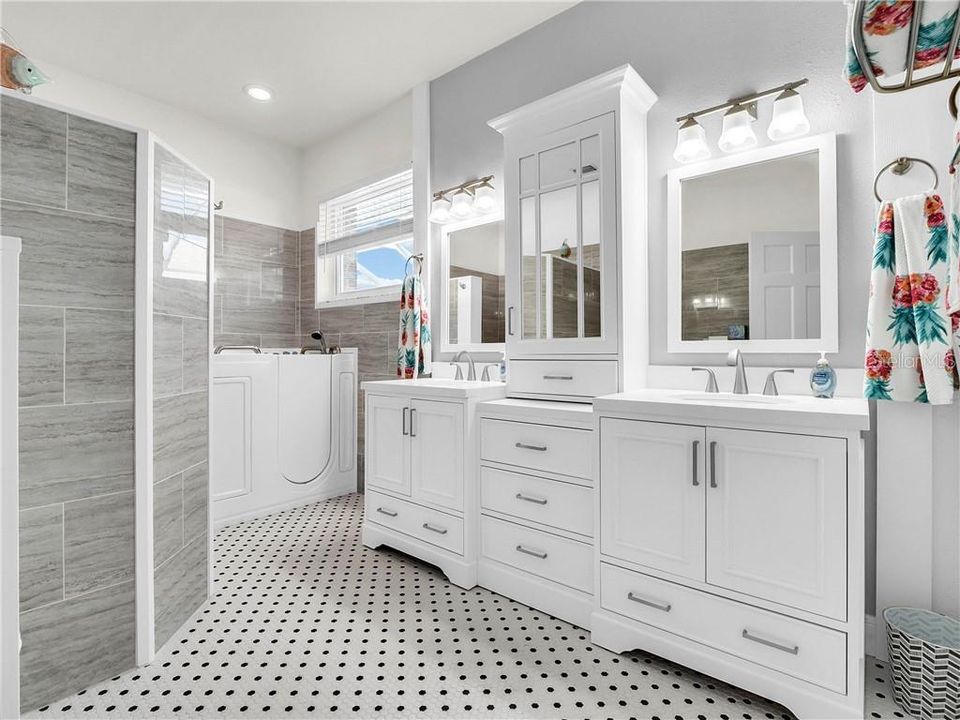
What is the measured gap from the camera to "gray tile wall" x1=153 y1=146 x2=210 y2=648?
1.67m

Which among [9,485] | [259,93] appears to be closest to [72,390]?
[9,485]

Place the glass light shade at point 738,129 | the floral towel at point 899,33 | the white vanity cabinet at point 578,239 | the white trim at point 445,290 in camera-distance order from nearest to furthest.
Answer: the floral towel at point 899,33 < the glass light shade at point 738,129 < the white vanity cabinet at point 578,239 < the white trim at point 445,290

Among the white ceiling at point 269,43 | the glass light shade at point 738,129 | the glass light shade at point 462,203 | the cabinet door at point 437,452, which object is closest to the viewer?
the glass light shade at point 738,129

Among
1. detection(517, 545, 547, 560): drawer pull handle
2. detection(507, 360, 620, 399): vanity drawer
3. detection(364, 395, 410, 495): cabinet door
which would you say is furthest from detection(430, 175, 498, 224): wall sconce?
detection(517, 545, 547, 560): drawer pull handle

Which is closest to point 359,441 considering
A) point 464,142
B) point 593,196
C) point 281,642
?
point 281,642

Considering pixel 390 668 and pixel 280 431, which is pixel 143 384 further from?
pixel 280 431

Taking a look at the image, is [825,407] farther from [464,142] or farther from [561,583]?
[464,142]

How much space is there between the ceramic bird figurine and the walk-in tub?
5.41 ft

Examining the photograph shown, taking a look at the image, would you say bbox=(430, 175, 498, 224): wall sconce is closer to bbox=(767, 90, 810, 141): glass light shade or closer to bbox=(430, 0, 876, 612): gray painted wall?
bbox=(430, 0, 876, 612): gray painted wall

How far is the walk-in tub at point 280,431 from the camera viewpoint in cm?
296

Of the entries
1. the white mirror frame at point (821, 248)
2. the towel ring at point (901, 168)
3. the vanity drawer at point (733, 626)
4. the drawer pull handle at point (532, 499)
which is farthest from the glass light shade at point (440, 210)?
the vanity drawer at point (733, 626)

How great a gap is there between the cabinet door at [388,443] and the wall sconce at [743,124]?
1.69 meters

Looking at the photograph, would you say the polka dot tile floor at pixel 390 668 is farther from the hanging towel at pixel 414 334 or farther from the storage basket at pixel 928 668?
the hanging towel at pixel 414 334

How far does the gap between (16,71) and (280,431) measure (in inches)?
86.4
